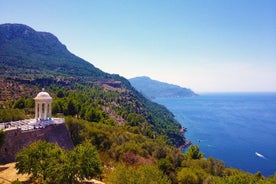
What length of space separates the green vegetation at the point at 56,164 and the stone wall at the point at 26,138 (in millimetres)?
5649

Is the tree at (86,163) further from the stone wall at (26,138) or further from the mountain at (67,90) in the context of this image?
the mountain at (67,90)

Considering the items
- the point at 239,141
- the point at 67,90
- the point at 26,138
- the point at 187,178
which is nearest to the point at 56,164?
the point at 26,138

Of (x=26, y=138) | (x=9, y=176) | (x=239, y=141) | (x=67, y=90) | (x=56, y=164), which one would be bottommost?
(x=239, y=141)

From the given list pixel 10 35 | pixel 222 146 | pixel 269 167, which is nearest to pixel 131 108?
pixel 222 146

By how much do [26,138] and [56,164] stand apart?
1024 centimetres

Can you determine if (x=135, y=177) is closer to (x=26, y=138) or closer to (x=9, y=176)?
(x=9, y=176)

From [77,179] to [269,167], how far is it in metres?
73.2

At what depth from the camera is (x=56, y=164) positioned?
22141mm

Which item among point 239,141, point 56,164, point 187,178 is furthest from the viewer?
point 239,141

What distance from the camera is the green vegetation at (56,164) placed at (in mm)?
21891

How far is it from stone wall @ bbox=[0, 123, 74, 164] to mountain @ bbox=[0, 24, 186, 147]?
65.4ft

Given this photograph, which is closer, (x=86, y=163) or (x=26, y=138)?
(x=86, y=163)

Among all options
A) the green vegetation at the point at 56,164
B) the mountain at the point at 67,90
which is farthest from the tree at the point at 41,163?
the mountain at the point at 67,90

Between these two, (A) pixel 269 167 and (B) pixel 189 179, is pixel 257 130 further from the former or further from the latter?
(B) pixel 189 179
